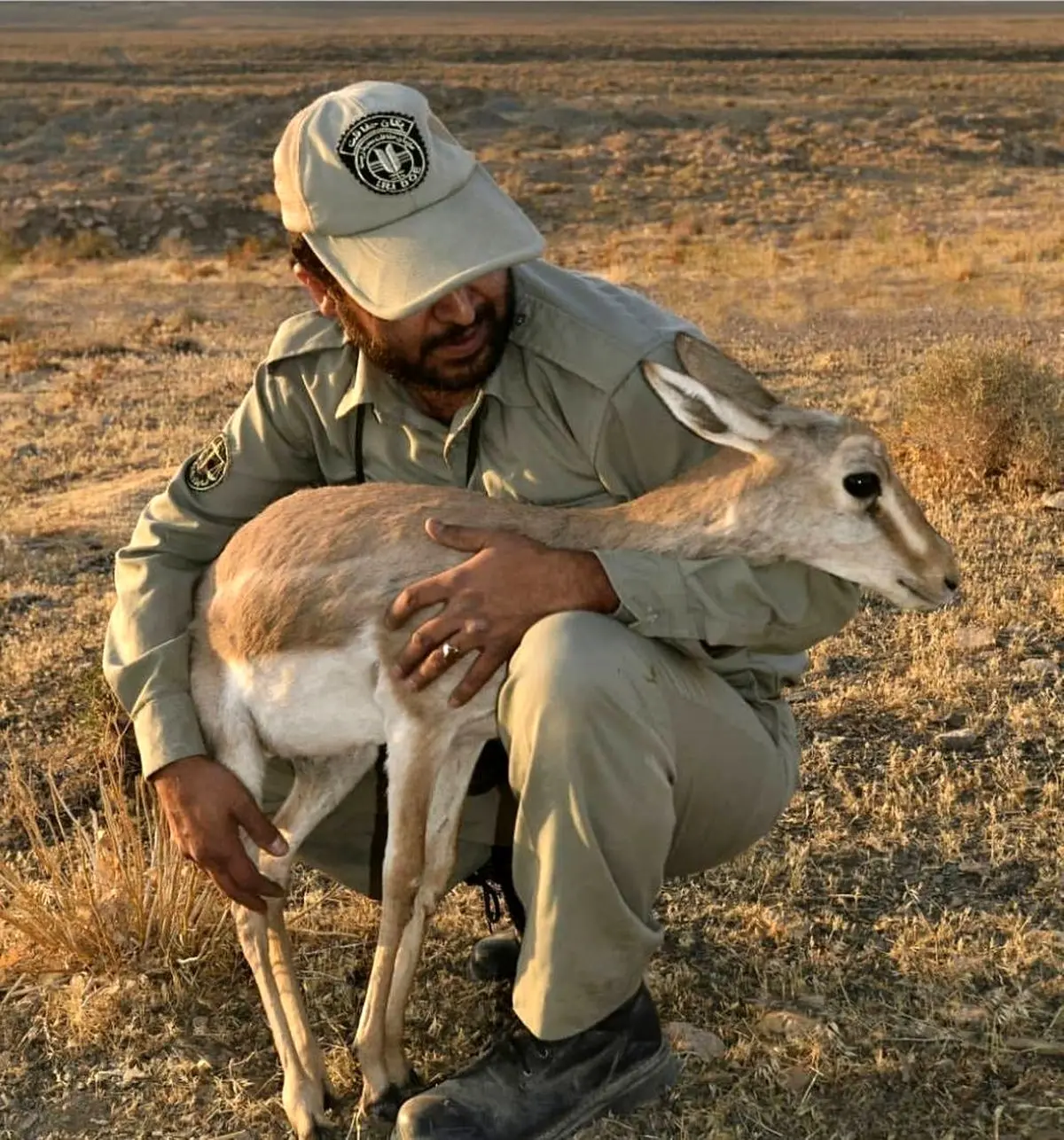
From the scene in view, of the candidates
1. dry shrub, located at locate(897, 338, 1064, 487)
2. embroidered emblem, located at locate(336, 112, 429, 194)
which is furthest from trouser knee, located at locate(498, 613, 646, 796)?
dry shrub, located at locate(897, 338, 1064, 487)

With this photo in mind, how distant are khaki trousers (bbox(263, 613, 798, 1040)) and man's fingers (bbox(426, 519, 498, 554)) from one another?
0.92ft

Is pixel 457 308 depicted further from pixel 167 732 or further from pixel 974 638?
pixel 974 638

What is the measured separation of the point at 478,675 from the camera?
3.03 m

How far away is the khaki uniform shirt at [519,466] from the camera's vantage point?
3.24m

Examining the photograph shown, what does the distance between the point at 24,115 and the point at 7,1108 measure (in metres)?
46.7

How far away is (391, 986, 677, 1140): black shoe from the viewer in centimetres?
302

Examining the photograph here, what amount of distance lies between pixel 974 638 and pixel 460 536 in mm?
3148

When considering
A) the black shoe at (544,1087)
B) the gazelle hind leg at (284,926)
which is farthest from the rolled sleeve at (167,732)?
the black shoe at (544,1087)

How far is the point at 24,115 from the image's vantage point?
44875 millimetres

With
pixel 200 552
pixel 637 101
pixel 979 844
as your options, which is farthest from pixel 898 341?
pixel 637 101

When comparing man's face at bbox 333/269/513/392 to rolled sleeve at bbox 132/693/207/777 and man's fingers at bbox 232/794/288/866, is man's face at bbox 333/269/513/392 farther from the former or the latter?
man's fingers at bbox 232/794/288/866

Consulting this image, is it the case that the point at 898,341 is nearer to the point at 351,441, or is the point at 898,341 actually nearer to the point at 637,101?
the point at 351,441

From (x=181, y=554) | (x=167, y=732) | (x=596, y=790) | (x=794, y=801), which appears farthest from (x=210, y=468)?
(x=794, y=801)

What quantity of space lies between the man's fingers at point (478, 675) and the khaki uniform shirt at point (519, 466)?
0.30 metres
